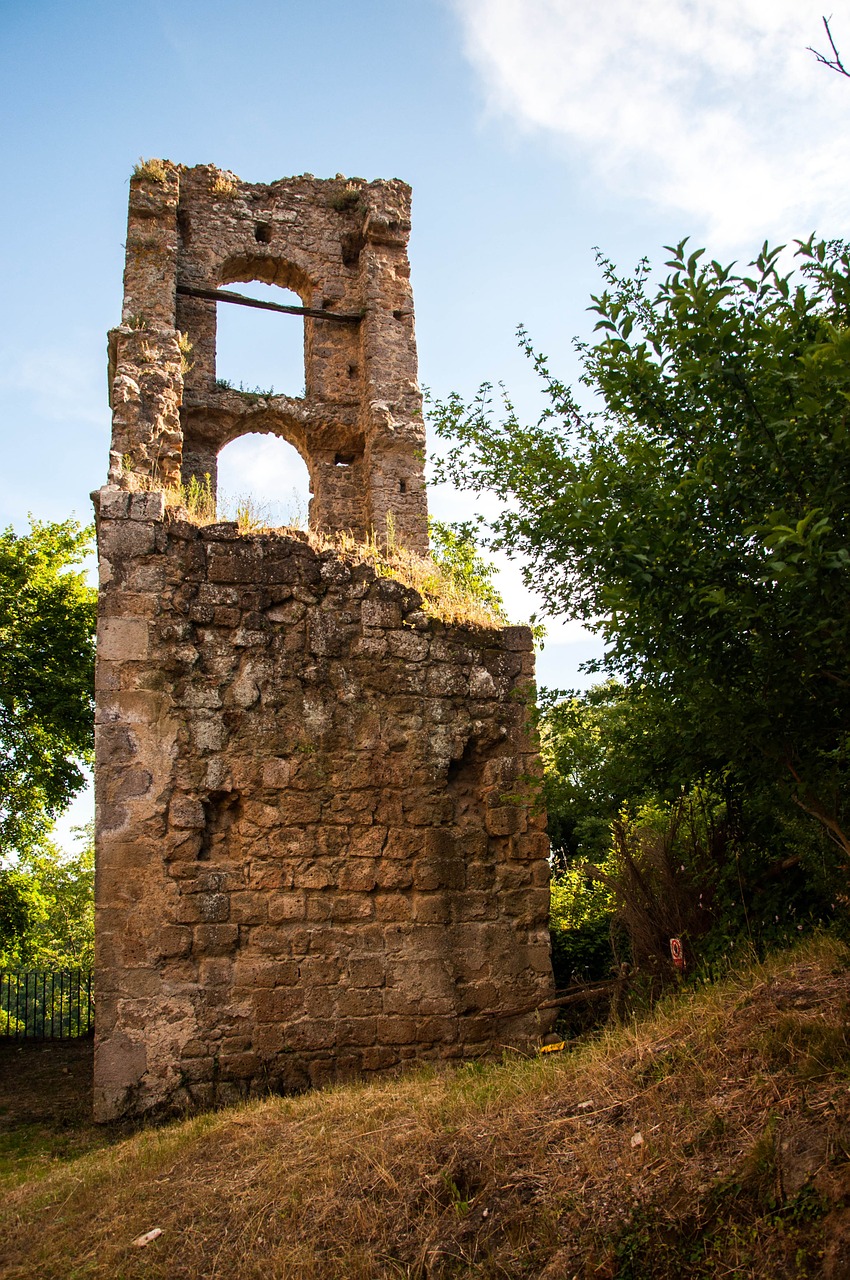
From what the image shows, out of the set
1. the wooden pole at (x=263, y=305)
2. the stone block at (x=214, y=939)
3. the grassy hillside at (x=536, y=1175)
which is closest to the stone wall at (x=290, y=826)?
the stone block at (x=214, y=939)

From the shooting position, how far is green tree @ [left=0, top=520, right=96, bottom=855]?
1495 cm

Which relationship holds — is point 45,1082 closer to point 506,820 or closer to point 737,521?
point 506,820

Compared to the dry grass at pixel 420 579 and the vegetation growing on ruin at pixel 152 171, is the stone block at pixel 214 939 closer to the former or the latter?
the dry grass at pixel 420 579

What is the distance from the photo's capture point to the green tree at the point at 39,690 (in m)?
15.0

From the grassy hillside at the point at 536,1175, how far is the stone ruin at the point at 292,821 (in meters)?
0.84

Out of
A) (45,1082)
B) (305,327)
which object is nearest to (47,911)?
(45,1082)

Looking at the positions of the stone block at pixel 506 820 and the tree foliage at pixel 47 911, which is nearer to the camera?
the stone block at pixel 506 820

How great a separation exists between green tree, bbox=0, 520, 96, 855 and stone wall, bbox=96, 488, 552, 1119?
28.4ft

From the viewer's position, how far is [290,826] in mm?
6848

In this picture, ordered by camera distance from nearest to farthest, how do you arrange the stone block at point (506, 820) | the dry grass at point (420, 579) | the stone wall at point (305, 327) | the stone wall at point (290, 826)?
the stone wall at point (290, 826) → the stone block at point (506, 820) → the dry grass at point (420, 579) → the stone wall at point (305, 327)

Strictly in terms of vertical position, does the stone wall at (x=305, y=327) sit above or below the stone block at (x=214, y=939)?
above

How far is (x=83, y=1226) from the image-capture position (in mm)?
4656

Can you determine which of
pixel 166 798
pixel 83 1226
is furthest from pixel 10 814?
pixel 83 1226

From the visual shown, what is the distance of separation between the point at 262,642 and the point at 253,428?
11.4 meters
